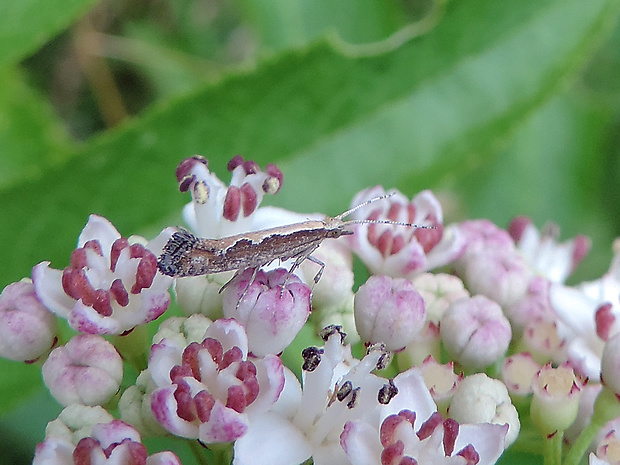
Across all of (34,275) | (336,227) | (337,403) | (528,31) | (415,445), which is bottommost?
(415,445)

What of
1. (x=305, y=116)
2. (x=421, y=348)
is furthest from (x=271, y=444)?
(x=305, y=116)

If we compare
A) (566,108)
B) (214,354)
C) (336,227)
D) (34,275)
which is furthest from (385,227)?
(566,108)

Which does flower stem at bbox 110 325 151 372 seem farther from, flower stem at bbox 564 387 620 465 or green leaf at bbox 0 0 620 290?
flower stem at bbox 564 387 620 465

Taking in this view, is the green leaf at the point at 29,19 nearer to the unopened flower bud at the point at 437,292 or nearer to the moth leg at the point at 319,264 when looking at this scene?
the moth leg at the point at 319,264

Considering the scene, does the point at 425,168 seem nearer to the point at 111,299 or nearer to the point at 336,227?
the point at 336,227

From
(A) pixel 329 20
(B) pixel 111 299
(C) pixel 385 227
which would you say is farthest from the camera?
(A) pixel 329 20

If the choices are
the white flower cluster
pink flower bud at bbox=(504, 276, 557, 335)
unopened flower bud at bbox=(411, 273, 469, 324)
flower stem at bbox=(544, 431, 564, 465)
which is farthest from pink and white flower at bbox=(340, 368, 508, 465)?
pink flower bud at bbox=(504, 276, 557, 335)
